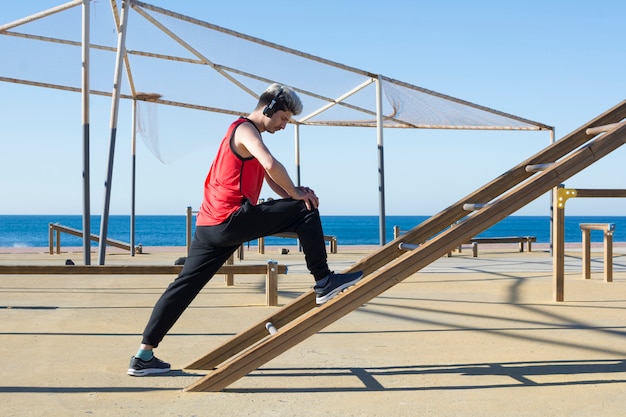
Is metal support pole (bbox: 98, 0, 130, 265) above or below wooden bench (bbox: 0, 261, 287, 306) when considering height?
above

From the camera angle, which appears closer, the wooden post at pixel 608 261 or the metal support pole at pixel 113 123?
the metal support pole at pixel 113 123

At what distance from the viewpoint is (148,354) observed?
4.18m

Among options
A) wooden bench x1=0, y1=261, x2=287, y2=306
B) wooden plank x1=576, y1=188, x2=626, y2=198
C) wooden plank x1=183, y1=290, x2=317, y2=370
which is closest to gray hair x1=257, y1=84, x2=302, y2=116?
wooden plank x1=183, y1=290, x2=317, y2=370

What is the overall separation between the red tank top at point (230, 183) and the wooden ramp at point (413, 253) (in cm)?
69

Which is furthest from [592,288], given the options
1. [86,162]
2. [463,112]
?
[86,162]

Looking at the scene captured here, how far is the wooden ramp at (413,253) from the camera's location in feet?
12.5

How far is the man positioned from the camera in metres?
3.81

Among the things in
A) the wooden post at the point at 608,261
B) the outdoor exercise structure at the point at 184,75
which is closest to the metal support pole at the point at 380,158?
the outdoor exercise structure at the point at 184,75

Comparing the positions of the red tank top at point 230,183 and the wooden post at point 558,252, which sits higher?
the red tank top at point 230,183

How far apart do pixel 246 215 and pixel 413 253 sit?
92cm

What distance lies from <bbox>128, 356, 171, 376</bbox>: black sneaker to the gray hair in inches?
62.2

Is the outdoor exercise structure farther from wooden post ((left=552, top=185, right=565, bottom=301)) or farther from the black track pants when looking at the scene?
the black track pants

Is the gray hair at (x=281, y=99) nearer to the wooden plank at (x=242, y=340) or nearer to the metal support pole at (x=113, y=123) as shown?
the wooden plank at (x=242, y=340)

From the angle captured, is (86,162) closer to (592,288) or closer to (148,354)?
(148,354)
